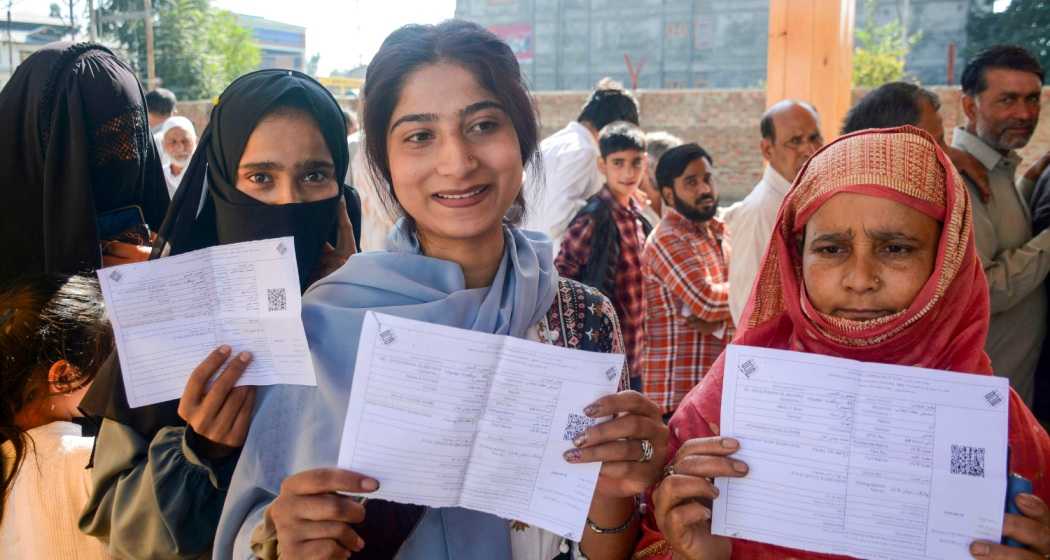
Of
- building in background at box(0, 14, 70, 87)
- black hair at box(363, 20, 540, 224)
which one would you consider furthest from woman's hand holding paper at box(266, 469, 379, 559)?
building in background at box(0, 14, 70, 87)

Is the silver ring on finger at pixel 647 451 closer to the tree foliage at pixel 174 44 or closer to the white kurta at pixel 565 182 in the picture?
the white kurta at pixel 565 182

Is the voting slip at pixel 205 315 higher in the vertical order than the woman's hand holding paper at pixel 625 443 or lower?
higher

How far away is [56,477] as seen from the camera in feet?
5.70

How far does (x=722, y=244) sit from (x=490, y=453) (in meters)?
3.36

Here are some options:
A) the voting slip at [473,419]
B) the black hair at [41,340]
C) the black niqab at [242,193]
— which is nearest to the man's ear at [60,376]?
the black hair at [41,340]

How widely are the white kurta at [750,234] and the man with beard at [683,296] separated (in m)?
0.18

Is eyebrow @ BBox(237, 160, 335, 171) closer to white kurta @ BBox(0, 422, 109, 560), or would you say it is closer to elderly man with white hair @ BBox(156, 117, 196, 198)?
white kurta @ BBox(0, 422, 109, 560)

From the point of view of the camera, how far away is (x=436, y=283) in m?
1.59

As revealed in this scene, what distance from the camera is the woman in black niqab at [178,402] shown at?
1.59m

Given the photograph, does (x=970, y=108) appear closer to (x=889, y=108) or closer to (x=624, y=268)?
(x=889, y=108)

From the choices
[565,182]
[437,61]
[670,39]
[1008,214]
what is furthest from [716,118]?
[670,39]

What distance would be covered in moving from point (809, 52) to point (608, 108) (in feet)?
4.29

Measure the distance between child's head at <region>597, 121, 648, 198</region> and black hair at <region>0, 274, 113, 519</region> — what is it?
300 centimetres

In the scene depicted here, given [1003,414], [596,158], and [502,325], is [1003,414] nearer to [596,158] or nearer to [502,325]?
[502,325]
